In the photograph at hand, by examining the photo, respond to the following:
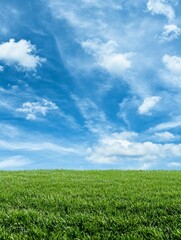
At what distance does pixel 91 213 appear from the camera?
23.4ft

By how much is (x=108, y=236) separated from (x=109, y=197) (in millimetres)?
2697

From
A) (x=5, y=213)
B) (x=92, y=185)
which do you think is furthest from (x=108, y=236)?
(x=92, y=185)

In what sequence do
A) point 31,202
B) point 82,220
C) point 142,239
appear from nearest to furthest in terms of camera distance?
1. point 142,239
2. point 82,220
3. point 31,202

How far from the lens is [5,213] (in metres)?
7.43

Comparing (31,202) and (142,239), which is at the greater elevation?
(31,202)

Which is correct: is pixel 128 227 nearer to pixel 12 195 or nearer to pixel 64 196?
pixel 64 196

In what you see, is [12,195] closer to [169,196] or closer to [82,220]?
[82,220]

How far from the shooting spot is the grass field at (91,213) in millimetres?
6098

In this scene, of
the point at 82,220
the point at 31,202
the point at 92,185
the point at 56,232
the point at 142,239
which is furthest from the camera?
the point at 92,185

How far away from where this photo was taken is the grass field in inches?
240

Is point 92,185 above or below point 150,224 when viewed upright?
above

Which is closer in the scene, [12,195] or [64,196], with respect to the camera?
[64,196]

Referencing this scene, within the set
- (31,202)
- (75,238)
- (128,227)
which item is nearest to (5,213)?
(31,202)

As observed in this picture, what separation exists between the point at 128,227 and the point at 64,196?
2.80 m
